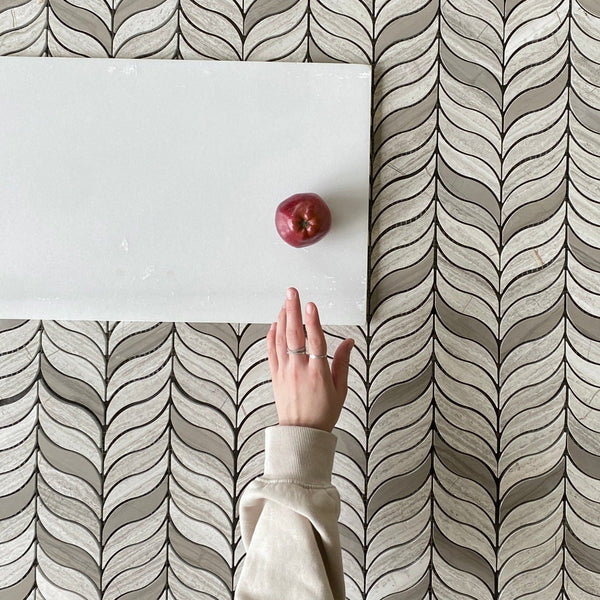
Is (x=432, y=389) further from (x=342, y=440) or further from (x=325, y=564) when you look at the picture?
(x=325, y=564)

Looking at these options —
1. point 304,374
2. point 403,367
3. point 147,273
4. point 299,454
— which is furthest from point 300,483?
point 147,273

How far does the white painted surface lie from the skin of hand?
86 mm

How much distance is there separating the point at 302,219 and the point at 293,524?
1.24 feet

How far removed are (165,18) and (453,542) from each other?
85cm

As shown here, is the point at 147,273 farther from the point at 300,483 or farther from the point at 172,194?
the point at 300,483

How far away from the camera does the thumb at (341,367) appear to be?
761mm

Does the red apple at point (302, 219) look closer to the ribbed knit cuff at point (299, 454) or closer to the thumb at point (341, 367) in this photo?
the thumb at point (341, 367)

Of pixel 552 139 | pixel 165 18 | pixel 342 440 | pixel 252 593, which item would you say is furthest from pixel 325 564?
pixel 165 18

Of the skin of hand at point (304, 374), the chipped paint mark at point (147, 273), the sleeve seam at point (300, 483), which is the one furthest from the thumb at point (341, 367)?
the chipped paint mark at point (147, 273)

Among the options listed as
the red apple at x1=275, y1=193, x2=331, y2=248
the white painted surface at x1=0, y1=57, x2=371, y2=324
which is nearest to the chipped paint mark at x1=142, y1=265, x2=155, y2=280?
the white painted surface at x1=0, y1=57, x2=371, y2=324

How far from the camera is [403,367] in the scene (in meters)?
0.84

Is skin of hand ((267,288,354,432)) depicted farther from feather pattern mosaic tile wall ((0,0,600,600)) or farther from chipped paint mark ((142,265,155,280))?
chipped paint mark ((142,265,155,280))

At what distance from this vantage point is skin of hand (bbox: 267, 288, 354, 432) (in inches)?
28.4

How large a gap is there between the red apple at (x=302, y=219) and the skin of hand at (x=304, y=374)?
0.28 ft
